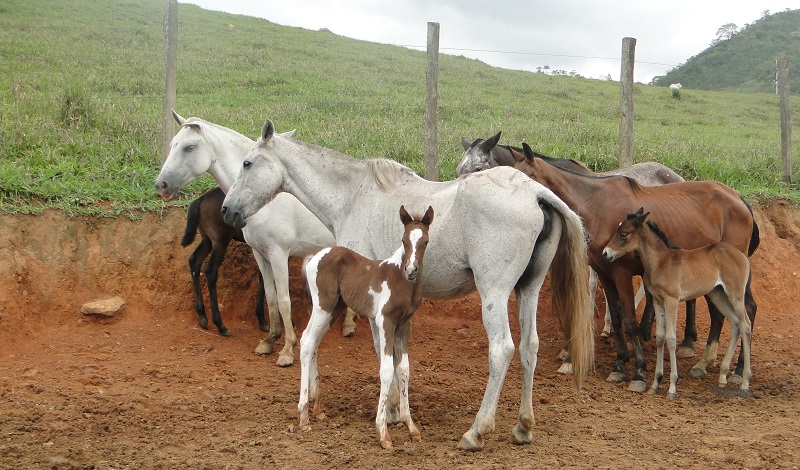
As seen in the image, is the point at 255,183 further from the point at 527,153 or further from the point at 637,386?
the point at 637,386

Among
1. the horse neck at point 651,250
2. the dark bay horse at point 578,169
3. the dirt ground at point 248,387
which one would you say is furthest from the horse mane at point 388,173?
the horse neck at point 651,250

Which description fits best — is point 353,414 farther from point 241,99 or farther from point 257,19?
point 257,19

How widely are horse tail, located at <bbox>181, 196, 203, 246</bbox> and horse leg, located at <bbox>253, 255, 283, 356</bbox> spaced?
810mm

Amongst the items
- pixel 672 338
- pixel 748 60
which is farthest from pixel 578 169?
pixel 748 60

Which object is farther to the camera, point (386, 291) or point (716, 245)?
point (716, 245)

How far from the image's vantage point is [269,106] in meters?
16.9

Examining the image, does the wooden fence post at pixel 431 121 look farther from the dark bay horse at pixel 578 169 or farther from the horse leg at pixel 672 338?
the horse leg at pixel 672 338

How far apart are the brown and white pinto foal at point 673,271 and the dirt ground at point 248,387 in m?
0.60

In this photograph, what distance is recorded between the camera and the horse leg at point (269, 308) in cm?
844

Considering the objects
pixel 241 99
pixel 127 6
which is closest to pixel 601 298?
pixel 241 99

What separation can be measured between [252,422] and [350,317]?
2975 mm

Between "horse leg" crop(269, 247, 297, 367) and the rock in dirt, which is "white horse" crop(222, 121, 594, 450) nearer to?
"horse leg" crop(269, 247, 297, 367)

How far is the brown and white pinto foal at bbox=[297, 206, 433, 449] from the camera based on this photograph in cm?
566

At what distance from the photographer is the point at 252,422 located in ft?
20.8
